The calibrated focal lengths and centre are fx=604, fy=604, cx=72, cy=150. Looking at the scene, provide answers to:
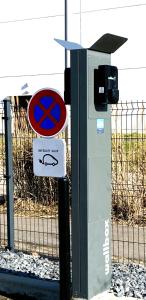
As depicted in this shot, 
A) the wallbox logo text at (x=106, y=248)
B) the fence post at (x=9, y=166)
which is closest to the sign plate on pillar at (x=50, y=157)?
the wallbox logo text at (x=106, y=248)

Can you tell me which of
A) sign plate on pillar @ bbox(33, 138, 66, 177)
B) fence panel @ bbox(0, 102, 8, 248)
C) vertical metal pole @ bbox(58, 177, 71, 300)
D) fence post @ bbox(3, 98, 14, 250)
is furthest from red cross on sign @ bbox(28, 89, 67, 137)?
fence panel @ bbox(0, 102, 8, 248)

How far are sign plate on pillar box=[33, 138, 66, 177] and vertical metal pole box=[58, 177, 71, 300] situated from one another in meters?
0.12

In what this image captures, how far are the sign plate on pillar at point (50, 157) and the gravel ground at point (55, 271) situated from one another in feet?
4.59

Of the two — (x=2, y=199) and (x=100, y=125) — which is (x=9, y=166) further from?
(x=100, y=125)

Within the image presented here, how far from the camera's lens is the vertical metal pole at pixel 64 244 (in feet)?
18.3

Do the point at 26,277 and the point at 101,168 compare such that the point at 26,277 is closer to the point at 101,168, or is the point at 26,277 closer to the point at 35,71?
the point at 101,168

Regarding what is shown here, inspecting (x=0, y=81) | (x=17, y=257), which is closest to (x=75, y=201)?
(x=17, y=257)

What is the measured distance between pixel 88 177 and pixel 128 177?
12.6ft

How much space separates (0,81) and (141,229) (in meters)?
27.4

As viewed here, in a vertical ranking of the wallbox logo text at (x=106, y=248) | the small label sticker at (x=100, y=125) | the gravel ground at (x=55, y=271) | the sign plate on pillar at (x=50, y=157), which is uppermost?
the small label sticker at (x=100, y=125)

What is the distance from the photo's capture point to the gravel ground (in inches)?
239

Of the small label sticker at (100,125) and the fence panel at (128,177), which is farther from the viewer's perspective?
the fence panel at (128,177)

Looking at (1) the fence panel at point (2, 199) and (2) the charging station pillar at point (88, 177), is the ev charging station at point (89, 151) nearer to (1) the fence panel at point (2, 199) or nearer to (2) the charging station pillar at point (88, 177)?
(2) the charging station pillar at point (88, 177)

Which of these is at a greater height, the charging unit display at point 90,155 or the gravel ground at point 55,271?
the charging unit display at point 90,155
